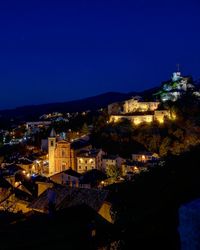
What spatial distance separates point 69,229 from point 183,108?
45.5 metres

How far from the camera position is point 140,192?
13344 mm

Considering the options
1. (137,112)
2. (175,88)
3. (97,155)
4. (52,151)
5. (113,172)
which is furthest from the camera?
(175,88)

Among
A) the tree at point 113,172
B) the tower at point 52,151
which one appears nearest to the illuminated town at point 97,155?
A: the tower at point 52,151

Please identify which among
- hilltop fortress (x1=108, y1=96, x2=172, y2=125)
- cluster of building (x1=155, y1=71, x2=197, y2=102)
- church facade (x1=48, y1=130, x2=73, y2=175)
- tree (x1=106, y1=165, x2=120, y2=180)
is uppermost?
cluster of building (x1=155, y1=71, x2=197, y2=102)

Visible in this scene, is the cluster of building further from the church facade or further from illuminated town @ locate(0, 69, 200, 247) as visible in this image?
the church facade

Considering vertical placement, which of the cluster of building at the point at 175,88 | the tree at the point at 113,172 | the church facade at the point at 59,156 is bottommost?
the tree at the point at 113,172

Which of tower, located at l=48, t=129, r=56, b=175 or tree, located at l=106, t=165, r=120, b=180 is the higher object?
tower, located at l=48, t=129, r=56, b=175

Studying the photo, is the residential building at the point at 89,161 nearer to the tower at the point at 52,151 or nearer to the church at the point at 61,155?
the church at the point at 61,155

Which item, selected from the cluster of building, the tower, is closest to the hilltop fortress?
the cluster of building

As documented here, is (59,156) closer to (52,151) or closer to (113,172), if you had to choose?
(52,151)

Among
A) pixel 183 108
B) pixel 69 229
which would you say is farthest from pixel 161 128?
pixel 69 229

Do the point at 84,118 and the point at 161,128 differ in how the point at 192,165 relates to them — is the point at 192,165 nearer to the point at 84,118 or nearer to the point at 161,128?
the point at 161,128

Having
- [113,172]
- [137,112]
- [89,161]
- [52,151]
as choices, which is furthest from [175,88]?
[113,172]

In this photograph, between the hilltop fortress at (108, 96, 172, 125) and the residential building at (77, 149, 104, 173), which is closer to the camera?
the residential building at (77, 149, 104, 173)
